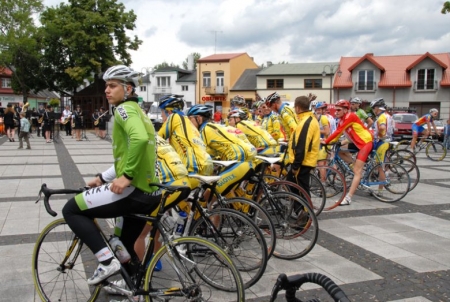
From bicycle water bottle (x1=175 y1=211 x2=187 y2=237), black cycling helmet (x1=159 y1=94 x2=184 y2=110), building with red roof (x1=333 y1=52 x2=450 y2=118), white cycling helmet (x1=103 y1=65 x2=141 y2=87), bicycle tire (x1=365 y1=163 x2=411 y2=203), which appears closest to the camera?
white cycling helmet (x1=103 y1=65 x2=141 y2=87)

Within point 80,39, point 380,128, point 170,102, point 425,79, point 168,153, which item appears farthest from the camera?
point 425,79

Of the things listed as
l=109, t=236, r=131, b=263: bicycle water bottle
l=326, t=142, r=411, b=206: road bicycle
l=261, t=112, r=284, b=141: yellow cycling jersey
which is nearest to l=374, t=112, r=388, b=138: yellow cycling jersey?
l=326, t=142, r=411, b=206: road bicycle

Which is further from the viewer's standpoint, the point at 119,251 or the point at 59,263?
the point at 59,263

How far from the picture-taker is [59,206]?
24.3ft

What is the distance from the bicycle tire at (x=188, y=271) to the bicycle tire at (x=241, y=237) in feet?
2.47

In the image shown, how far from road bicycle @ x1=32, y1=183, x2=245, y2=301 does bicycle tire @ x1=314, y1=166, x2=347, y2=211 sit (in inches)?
167

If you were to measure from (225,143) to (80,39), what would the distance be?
31824 millimetres

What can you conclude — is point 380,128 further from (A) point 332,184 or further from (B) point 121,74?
(B) point 121,74

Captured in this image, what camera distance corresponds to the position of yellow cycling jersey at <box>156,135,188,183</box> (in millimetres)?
4211

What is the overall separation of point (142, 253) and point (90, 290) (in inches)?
26.9

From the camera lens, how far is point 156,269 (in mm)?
3203

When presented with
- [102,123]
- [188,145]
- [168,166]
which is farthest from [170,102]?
[102,123]

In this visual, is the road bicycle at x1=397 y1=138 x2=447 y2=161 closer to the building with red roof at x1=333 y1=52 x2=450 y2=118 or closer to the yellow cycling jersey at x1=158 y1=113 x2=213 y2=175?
the yellow cycling jersey at x1=158 y1=113 x2=213 y2=175

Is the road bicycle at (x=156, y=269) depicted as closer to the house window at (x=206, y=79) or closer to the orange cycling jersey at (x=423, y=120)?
the orange cycling jersey at (x=423, y=120)
